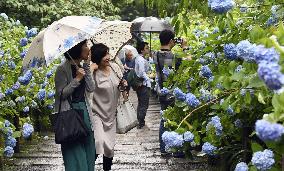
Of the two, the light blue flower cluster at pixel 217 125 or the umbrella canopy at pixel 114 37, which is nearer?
the light blue flower cluster at pixel 217 125

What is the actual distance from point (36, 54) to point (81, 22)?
0.53 m

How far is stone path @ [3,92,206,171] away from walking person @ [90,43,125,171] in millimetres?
1279

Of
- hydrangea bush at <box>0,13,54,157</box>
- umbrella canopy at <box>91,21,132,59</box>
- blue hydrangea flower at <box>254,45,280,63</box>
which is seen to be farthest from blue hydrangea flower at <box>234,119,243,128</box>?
umbrella canopy at <box>91,21,132,59</box>

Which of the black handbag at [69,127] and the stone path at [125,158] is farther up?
the black handbag at [69,127]

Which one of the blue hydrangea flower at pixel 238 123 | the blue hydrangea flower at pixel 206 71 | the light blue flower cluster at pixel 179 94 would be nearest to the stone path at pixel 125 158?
the light blue flower cluster at pixel 179 94

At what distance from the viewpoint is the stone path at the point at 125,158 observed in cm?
744

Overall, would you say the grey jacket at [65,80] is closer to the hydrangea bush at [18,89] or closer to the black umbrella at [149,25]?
the hydrangea bush at [18,89]

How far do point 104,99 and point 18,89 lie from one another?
8.35 ft

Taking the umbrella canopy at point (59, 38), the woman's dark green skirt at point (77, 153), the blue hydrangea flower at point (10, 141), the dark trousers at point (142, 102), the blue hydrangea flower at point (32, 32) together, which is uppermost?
the umbrella canopy at point (59, 38)

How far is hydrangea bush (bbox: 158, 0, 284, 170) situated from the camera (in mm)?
2296

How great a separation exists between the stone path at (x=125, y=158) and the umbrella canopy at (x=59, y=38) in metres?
2.39

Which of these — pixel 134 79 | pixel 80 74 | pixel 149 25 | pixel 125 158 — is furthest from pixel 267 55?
pixel 149 25

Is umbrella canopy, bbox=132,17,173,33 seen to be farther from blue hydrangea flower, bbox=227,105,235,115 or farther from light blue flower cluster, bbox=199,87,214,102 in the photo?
blue hydrangea flower, bbox=227,105,235,115

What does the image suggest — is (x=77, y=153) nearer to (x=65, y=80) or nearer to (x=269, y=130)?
(x=65, y=80)
